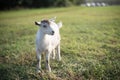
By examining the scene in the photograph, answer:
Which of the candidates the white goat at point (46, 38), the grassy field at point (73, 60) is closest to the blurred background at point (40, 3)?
the grassy field at point (73, 60)

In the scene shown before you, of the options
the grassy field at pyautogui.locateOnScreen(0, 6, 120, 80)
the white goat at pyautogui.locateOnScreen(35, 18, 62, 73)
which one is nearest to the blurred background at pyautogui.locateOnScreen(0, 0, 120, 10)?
the grassy field at pyautogui.locateOnScreen(0, 6, 120, 80)

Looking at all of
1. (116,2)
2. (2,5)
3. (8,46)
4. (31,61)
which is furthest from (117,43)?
(2,5)

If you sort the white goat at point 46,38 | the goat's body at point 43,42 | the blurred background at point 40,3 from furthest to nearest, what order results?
the blurred background at point 40,3 → the goat's body at point 43,42 → the white goat at point 46,38

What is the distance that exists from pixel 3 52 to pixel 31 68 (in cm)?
185

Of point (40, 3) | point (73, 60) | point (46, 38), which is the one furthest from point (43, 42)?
point (40, 3)

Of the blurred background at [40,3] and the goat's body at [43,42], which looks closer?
the goat's body at [43,42]

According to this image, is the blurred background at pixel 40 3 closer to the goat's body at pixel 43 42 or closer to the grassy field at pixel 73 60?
the grassy field at pixel 73 60

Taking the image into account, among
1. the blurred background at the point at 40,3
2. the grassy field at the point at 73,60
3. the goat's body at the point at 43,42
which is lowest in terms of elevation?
the grassy field at the point at 73,60

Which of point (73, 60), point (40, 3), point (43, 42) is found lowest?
point (73, 60)

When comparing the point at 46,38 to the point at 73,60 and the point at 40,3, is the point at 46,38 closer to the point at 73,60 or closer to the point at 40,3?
the point at 73,60

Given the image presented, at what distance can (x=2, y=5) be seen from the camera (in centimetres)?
2506

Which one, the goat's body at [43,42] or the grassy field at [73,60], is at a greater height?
the goat's body at [43,42]

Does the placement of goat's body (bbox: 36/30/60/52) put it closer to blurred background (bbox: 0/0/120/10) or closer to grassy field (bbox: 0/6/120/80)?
grassy field (bbox: 0/6/120/80)

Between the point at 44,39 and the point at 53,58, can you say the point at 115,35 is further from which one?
the point at 44,39
